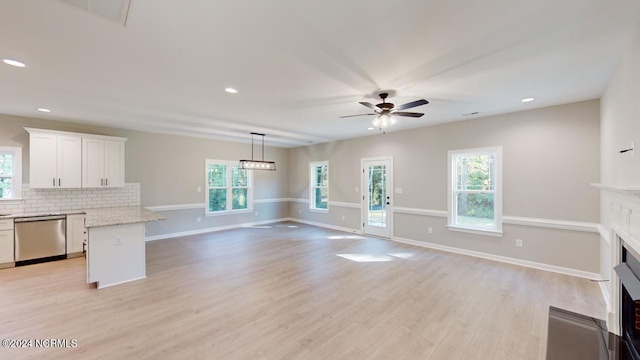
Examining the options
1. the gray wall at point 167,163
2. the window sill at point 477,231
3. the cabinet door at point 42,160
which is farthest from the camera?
the gray wall at point 167,163

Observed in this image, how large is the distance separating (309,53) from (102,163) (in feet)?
17.5

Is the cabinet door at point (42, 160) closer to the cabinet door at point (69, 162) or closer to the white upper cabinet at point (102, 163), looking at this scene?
the cabinet door at point (69, 162)

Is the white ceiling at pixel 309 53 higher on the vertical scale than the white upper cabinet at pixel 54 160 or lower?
higher

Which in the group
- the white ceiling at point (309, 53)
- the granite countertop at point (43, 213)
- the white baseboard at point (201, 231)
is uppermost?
the white ceiling at point (309, 53)

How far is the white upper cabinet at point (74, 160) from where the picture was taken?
15.0 feet

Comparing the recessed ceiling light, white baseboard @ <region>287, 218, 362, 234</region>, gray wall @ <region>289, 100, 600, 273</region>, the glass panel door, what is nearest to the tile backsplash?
the recessed ceiling light

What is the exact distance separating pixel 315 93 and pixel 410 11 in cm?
181

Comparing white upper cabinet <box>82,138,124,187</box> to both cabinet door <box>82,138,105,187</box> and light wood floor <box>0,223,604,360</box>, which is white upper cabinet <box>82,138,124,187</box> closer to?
cabinet door <box>82,138,105,187</box>

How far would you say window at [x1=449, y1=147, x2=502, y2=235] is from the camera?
4.67 m

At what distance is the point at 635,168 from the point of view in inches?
76.9

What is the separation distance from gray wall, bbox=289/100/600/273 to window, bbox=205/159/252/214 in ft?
14.8

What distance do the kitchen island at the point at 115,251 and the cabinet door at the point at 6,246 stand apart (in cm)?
191

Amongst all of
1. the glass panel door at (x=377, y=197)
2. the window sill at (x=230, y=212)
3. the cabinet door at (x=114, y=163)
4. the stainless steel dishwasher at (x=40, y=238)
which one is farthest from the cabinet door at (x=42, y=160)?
the glass panel door at (x=377, y=197)

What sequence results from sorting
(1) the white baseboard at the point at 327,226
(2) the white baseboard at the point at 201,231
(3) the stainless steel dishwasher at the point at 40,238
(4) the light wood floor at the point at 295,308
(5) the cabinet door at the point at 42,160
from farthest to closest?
(1) the white baseboard at the point at 327,226 → (2) the white baseboard at the point at 201,231 → (5) the cabinet door at the point at 42,160 → (3) the stainless steel dishwasher at the point at 40,238 → (4) the light wood floor at the point at 295,308
